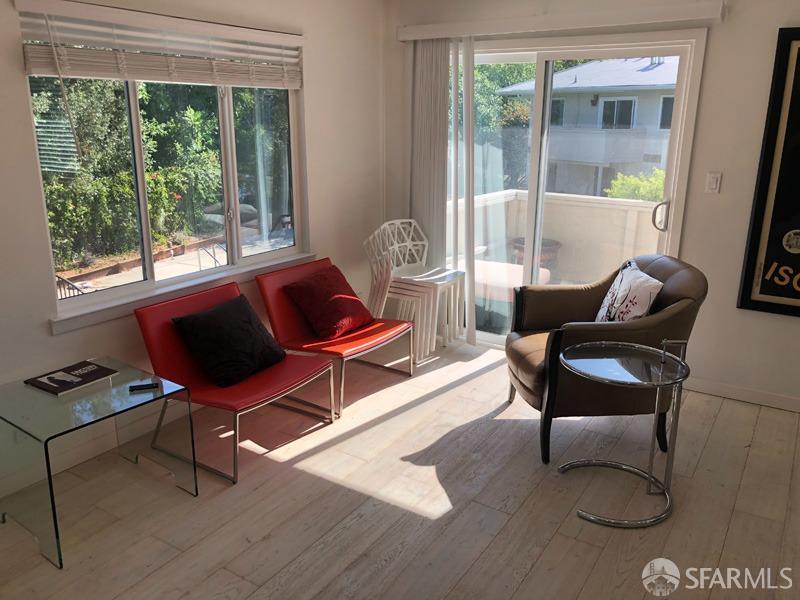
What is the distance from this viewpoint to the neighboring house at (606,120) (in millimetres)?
3807

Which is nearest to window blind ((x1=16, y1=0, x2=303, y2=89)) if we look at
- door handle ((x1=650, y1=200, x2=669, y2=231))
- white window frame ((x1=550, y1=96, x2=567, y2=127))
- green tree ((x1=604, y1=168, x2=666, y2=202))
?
white window frame ((x1=550, y1=96, x2=567, y2=127))

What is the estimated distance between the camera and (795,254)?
3.51 metres

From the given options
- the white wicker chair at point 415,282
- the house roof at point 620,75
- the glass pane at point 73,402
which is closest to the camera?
the glass pane at point 73,402

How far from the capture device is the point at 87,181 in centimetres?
309

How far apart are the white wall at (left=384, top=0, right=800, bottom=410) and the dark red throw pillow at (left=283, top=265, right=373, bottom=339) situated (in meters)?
1.94

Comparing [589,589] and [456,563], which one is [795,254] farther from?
[456,563]

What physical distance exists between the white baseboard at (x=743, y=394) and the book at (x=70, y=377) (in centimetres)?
315

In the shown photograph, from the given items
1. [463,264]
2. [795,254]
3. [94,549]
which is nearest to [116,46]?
[94,549]

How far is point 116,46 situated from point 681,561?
124 inches

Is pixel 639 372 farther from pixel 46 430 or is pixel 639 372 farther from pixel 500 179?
pixel 46 430

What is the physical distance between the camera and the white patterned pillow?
3.11 m

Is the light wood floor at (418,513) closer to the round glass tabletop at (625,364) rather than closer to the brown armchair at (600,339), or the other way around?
the brown armchair at (600,339)

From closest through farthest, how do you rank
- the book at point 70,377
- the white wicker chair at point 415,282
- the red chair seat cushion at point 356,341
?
the book at point 70,377 < the red chair seat cushion at point 356,341 < the white wicker chair at point 415,282

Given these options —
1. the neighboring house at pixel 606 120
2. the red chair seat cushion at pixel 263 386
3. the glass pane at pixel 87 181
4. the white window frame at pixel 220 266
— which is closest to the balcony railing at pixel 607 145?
Answer: the neighboring house at pixel 606 120
